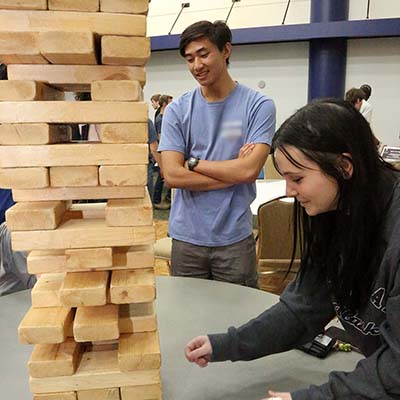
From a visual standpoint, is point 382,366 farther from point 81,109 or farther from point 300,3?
point 300,3

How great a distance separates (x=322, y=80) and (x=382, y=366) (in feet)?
21.3

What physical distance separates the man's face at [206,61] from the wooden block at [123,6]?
919mm

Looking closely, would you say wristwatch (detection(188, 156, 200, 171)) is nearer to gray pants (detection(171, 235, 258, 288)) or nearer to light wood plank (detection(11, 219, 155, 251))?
gray pants (detection(171, 235, 258, 288))

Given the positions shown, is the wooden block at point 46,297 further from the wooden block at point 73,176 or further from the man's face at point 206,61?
the man's face at point 206,61

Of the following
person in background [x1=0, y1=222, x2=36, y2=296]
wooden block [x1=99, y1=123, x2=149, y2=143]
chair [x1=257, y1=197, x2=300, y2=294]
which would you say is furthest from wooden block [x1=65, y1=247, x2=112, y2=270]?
chair [x1=257, y1=197, x2=300, y2=294]

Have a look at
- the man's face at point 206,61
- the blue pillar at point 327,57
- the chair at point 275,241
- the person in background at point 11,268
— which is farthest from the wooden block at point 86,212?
the blue pillar at point 327,57

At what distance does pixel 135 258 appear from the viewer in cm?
98

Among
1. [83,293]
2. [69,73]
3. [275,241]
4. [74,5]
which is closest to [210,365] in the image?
[83,293]

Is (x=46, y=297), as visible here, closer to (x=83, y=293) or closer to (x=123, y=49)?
(x=83, y=293)

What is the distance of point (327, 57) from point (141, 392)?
6.53m

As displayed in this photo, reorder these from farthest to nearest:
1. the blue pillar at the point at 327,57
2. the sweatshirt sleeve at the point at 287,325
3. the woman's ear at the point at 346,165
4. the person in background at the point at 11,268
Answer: the blue pillar at the point at 327,57, the person in background at the point at 11,268, the sweatshirt sleeve at the point at 287,325, the woman's ear at the point at 346,165

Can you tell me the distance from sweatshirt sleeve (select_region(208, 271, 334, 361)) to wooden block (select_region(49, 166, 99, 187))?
531mm

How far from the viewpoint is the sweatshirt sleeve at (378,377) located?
33.2 inches

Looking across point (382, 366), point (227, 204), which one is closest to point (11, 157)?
point (382, 366)
